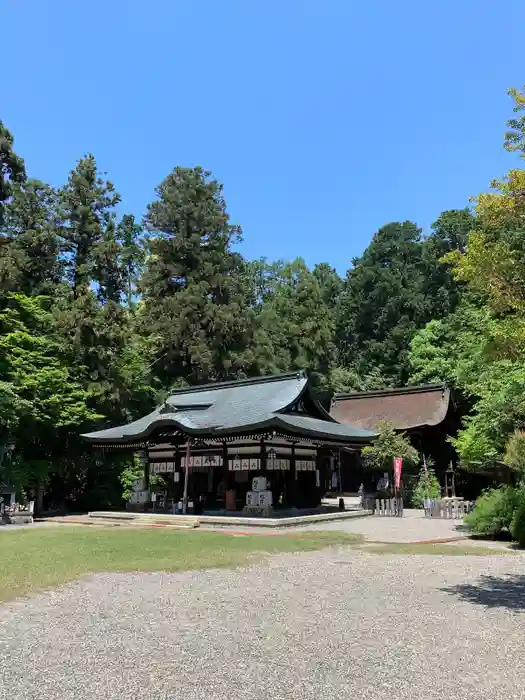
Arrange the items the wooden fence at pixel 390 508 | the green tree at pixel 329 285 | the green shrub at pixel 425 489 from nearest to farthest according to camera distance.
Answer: the wooden fence at pixel 390 508, the green shrub at pixel 425 489, the green tree at pixel 329 285

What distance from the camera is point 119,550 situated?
40.8 feet

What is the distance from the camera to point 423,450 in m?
32.3

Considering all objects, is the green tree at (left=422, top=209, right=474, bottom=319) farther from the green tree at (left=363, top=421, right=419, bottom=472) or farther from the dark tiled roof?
the green tree at (left=363, top=421, right=419, bottom=472)

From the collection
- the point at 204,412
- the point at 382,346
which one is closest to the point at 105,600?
the point at 204,412

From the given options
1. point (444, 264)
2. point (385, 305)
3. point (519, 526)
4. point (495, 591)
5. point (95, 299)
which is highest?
point (444, 264)

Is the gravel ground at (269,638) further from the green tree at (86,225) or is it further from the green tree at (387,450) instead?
the green tree at (86,225)

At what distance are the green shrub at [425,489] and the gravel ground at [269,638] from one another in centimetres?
1937

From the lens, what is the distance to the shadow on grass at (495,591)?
23.6 ft

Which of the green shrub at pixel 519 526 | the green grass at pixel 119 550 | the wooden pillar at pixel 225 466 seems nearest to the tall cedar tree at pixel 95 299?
the wooden pillar at pixel 225 466

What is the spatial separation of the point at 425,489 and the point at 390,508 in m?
5.82

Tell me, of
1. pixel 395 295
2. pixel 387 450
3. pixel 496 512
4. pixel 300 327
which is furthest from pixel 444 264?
pixel 496 512

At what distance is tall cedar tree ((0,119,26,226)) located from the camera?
3114cm

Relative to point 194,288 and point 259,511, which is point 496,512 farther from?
point 194,288

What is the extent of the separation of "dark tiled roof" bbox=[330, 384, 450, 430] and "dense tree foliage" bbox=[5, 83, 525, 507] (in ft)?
7.39
